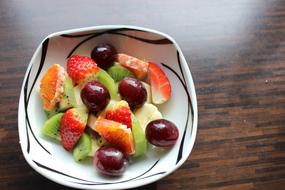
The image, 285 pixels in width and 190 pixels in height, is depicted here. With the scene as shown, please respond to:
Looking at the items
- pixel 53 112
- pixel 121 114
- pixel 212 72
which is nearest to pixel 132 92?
pixel 121 114

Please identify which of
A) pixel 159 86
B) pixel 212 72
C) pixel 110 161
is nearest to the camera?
pixel 110 161

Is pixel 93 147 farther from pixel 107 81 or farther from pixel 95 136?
pixel 107 81

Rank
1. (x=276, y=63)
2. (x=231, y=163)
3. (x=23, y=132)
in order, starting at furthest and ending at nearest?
(x=276, y=63) < (x=231, y=163) < (x=23, y=132)

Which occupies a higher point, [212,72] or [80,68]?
[80,68]

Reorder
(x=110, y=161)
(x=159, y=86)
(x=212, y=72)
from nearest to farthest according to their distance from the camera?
(x=110, y=161) < (x=159, y=86) < (x=212, y=72)

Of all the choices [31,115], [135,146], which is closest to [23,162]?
[31,115]

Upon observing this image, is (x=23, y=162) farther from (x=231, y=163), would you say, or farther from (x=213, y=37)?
(x=213, y=37)
